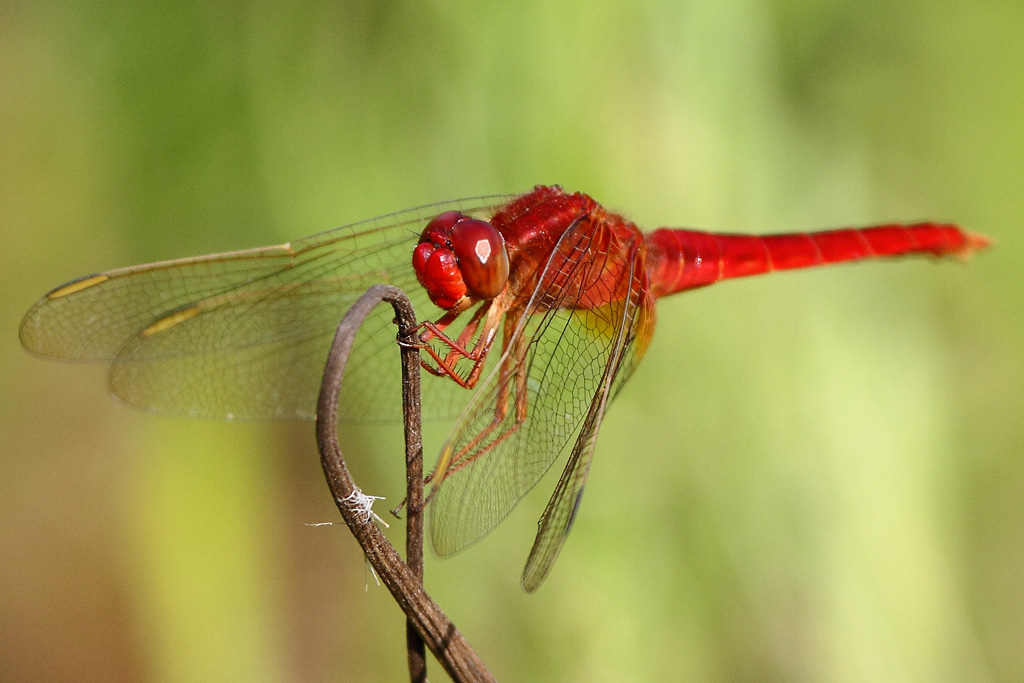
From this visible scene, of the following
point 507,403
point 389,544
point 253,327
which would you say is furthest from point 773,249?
point 389,544

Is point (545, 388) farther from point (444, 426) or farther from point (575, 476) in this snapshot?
point (444, 426)

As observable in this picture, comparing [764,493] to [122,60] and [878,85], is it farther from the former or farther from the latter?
[122,60]

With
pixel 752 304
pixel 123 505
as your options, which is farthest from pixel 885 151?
pixel 123 505

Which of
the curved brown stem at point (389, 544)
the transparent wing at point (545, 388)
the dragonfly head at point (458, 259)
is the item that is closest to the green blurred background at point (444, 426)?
the transparent wing at point (545, 388)

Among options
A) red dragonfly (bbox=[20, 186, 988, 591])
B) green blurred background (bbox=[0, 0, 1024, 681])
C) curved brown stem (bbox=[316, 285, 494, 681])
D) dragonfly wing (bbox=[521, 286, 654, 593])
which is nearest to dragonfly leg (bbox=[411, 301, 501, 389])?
red dragonfly (bbox=[20, 186, 988, 591])

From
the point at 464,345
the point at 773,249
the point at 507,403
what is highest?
the point at 773,249
